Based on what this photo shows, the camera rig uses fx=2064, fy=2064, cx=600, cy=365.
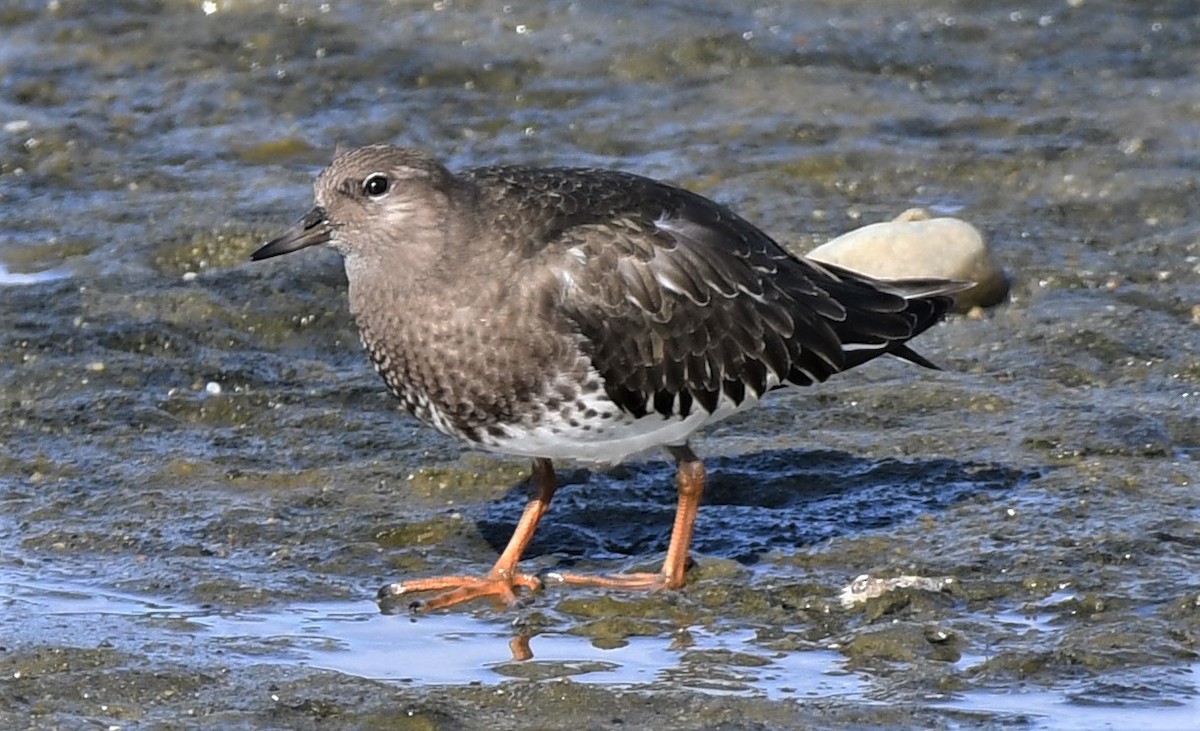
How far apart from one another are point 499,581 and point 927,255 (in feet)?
9.27

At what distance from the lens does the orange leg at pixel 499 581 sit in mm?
6320

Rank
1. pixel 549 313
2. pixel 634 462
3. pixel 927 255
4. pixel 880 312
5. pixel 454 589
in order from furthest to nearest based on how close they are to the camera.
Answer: pixel 927 255 → pixel 634 462 → pixel 880 312 → pixel 454 589 → pixel 549 313

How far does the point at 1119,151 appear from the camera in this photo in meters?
9.81

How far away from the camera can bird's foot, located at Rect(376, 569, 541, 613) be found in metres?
6.29

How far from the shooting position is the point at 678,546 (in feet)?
21.2

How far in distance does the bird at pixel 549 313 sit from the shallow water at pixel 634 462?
47 cm

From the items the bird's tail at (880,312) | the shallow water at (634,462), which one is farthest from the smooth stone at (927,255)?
the bird's tail at (880,312)

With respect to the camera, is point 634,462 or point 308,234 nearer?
point 308,234

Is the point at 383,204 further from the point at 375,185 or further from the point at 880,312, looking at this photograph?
the point at 880,312

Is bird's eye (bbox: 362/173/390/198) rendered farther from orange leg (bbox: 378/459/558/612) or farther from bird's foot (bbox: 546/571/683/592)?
bird's foot (bbox: 546/571/683/592)

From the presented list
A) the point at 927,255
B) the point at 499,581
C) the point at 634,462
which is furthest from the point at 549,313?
the point at 927,255

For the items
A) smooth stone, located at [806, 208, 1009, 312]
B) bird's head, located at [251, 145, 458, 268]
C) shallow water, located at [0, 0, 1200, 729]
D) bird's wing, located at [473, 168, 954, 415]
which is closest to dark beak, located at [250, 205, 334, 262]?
bird's head, located at [251, 145, 458, 268]

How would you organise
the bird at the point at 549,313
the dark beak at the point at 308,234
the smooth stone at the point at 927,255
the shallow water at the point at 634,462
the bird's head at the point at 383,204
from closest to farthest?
the shallow water at the point at 634,462 → the bird at the point at 549,313 → the bird's head at the point at 383,204 → the dark beak at the point at 308,234 → the smooth stone at the point at 927,255

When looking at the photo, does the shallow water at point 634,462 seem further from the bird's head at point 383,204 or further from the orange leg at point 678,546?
the bird's head at point 383,204
